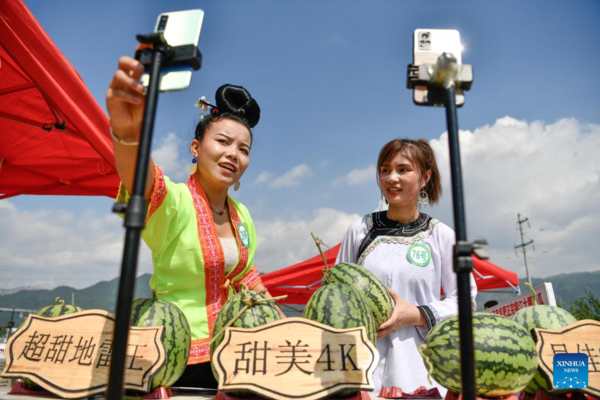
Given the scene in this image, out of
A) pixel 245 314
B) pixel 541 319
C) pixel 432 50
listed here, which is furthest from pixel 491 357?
pixel 432 50

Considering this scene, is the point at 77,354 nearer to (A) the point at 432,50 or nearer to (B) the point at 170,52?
(B) the point at 170,52

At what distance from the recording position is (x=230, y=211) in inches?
97.8

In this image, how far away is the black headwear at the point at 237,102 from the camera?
2.56 m

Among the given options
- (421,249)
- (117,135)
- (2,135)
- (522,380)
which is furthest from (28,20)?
(522,380)

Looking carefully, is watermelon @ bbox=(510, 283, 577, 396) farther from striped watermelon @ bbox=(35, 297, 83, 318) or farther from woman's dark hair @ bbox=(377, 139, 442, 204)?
striped watermelon @ bbox=(35, 297, 83, 318)

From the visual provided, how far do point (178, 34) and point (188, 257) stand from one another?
1178mm

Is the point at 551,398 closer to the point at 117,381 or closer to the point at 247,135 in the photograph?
the point at 117,381

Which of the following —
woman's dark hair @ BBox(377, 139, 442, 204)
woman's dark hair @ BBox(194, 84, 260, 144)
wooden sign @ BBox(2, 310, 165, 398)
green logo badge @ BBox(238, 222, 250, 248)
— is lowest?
wooden sign @ BBox(2, 310, 165, 398)

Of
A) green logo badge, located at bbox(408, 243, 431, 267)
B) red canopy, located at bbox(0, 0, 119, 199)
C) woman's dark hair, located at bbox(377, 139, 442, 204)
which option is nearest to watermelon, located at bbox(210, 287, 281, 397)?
green logo badge, located at bbox(408, 243, 431, 267)

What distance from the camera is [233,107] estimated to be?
2.58 meters

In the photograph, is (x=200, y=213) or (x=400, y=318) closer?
(x=400, y=318)

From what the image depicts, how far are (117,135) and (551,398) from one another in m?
1.88

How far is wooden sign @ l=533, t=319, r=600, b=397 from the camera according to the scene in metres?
1.42

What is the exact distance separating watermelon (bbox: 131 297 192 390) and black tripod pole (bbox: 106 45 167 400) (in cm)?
53
